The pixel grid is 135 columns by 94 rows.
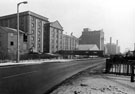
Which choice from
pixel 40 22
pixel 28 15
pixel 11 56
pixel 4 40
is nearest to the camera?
pixel 11 56

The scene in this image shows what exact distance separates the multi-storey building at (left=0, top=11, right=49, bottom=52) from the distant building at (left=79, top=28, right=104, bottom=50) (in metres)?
86.9

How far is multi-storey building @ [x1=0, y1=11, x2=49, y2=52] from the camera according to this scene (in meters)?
59.8

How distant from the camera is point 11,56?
26812 mm

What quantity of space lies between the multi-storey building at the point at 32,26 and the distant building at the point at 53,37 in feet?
10.5

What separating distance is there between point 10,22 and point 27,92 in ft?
224

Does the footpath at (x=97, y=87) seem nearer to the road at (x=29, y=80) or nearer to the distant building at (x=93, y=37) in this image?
the road at (x=29, y=80)

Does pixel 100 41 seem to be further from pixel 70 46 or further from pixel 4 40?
pixel 4 40

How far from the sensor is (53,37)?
73.9 metres

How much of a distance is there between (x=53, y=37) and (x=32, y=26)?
15.2m

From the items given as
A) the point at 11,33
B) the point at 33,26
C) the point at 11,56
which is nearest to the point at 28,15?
the point at 33,26

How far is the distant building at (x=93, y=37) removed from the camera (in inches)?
5758

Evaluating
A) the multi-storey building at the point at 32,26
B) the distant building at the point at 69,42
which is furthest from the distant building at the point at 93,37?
the multi-storey building at the point at 32,26

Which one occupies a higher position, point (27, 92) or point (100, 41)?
point (100, 41)

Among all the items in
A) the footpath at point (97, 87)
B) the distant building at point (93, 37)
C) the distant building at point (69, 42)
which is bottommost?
the footpath at point (97, 87)
